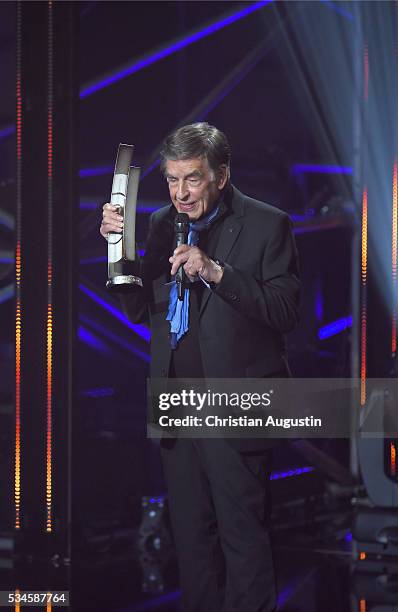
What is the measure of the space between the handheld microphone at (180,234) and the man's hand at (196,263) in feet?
0.28

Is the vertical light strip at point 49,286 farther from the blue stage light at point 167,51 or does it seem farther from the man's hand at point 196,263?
the man's hand at point 196,263

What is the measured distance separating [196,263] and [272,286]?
21 centimetres

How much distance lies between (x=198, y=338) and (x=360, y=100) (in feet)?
6.38

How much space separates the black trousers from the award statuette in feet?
1.27

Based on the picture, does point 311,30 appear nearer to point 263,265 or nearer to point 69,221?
point 69,221

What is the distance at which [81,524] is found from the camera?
3654 millimetres

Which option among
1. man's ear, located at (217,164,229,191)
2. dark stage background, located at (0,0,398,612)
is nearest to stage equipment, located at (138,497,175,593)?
dark stage background, located at (0,0,398,612)

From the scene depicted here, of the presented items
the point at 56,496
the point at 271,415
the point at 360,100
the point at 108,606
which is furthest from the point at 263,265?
the point at 360,100

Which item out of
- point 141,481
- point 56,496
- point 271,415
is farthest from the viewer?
point 141,481

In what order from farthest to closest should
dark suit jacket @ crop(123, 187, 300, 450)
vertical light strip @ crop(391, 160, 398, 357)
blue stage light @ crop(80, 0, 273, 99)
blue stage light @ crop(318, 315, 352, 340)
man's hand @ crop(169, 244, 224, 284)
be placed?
blue stage light @ crop(318, 315, 352, 340) → vertical light strip @ crop(391, 160, 398, 357) → blue stage light @ crop(80, 0, 273, 99) → dark suit jacket @ crop(123, 187, 300, 450) → man's hand @ crop(169, 244, 224, 284)

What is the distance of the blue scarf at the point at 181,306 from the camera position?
94.3 inches

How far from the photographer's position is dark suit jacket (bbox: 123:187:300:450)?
2361 millimetres

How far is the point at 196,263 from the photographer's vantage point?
7.42 ft

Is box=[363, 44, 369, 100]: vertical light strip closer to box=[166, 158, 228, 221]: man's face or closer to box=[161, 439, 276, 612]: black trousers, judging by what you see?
box=[166, 158, 228, 221]: man's face
